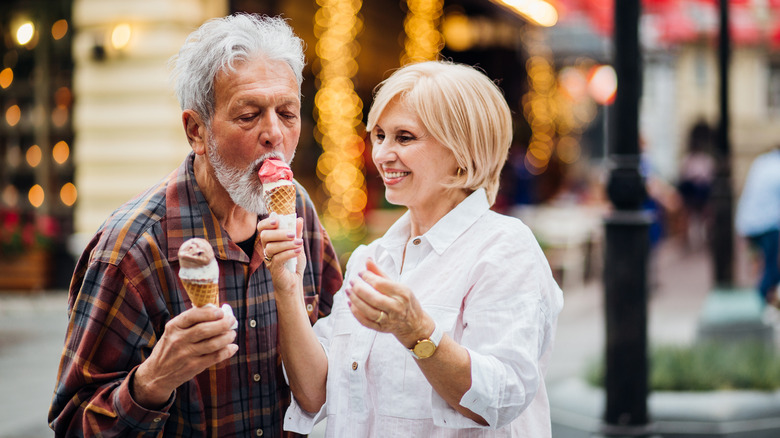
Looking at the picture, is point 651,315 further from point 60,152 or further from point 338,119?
point 60,152

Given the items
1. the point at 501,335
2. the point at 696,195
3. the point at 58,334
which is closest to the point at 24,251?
the point at 58,334

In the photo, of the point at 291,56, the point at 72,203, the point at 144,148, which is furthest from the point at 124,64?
the point at 291,56

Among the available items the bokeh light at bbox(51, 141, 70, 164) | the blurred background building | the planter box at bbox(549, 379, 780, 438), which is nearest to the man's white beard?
the planter box at bbox(549, 379, 780, 438)

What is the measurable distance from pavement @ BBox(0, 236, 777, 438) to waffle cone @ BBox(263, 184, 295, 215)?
147 inches

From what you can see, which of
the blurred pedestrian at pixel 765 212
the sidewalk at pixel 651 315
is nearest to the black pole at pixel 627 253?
the sidewalk at pixel 651 315

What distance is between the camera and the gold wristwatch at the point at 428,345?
179 centimetres

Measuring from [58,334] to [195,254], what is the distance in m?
7.39

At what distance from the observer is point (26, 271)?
10320mm

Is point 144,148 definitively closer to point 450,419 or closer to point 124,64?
point 124,64

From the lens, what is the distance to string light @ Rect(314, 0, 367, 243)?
10.6 m

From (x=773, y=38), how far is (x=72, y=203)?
743 inches

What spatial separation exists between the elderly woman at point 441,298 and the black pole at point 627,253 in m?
1.96

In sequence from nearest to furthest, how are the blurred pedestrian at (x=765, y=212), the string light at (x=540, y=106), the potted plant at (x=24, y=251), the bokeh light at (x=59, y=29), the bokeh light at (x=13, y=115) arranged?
the blurred pedestrian at (x=765, y=212), the potted plant at (x=24, y=251), the bokeh light at (x=59, y=29), the bokeh light at (x=13, y=115), the string light at (x=540, y=106)

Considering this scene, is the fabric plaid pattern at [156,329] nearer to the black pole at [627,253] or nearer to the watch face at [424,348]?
the watch face at [424,348]
